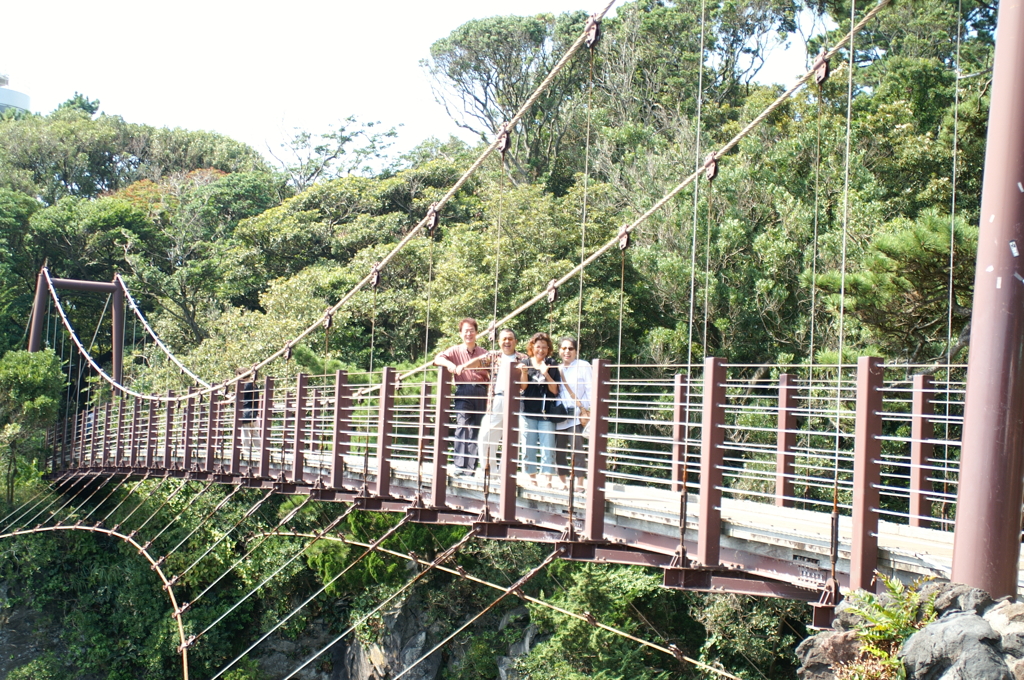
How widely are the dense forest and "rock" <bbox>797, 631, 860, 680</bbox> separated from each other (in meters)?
2.23

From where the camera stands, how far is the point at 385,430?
19.3ft

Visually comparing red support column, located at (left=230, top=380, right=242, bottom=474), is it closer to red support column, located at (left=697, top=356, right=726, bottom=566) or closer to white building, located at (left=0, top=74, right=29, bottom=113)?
red support column, located at (left=697, top=356, right=726, bottom=566)

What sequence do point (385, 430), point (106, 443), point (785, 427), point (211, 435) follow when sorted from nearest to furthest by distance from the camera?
point (785, 427)
point (385, 430)
point (211, 435)
point (106, 443)

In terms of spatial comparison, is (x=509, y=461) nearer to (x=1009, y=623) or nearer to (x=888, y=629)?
(x=888, y=629)

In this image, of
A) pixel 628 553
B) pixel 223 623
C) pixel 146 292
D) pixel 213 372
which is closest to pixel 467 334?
pixel 628 553

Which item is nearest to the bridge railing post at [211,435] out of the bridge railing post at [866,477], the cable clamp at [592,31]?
the cable clamp at [592,31]

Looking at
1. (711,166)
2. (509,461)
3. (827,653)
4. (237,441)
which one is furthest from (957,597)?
(237,441)

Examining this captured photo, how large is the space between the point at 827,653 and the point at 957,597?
372 millimetres

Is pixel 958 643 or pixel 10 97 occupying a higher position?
pixel 10 97

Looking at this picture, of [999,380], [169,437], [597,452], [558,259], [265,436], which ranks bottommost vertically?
[169,437]

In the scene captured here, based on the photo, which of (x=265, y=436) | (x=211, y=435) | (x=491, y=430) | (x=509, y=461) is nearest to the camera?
(x=509, y=461)

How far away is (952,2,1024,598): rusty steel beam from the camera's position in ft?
8.79

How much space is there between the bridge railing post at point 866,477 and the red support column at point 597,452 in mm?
1141

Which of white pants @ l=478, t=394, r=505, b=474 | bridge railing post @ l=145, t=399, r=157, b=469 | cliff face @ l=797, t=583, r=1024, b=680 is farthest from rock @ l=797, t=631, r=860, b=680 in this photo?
bridge railing post @ l=145, t=399, r=157, b=469
